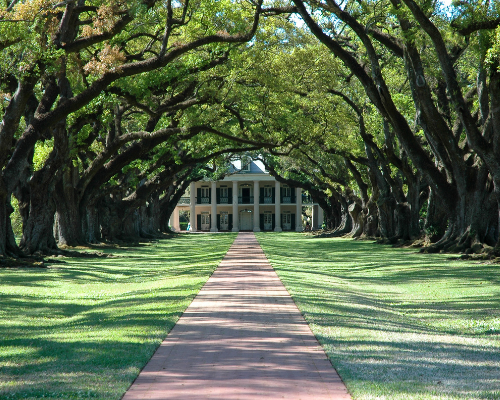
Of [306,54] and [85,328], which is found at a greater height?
[306,54]

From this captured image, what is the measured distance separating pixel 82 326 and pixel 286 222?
2780 inches

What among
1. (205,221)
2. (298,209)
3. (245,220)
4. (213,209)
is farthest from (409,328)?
(205,221)

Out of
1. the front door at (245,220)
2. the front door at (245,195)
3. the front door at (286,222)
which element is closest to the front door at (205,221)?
the front door at (245,220)

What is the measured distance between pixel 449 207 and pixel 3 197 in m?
15.5

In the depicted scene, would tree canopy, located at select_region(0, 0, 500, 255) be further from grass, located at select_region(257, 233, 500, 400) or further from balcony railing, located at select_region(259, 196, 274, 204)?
balcony railing, located at select_region(259, 196, 274, 204)

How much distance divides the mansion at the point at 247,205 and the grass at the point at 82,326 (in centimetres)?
5841

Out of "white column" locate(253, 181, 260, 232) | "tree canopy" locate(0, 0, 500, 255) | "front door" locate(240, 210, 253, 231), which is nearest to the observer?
"tree canopy" locate(0, 0, 500, 255)

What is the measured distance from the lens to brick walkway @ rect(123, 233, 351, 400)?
516 cm

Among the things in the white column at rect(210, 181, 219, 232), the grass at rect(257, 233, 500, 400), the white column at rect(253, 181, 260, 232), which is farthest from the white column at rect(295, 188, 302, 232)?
the grass at rect(257, 233, 500, 400)

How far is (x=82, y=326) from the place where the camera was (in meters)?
8.49

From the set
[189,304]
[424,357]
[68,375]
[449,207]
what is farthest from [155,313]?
[449,207]

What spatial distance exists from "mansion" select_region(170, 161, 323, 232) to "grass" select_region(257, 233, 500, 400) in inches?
2284

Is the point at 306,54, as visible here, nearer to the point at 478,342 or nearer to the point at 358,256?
the point at 358,256

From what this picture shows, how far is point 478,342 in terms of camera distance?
753 centimetres
